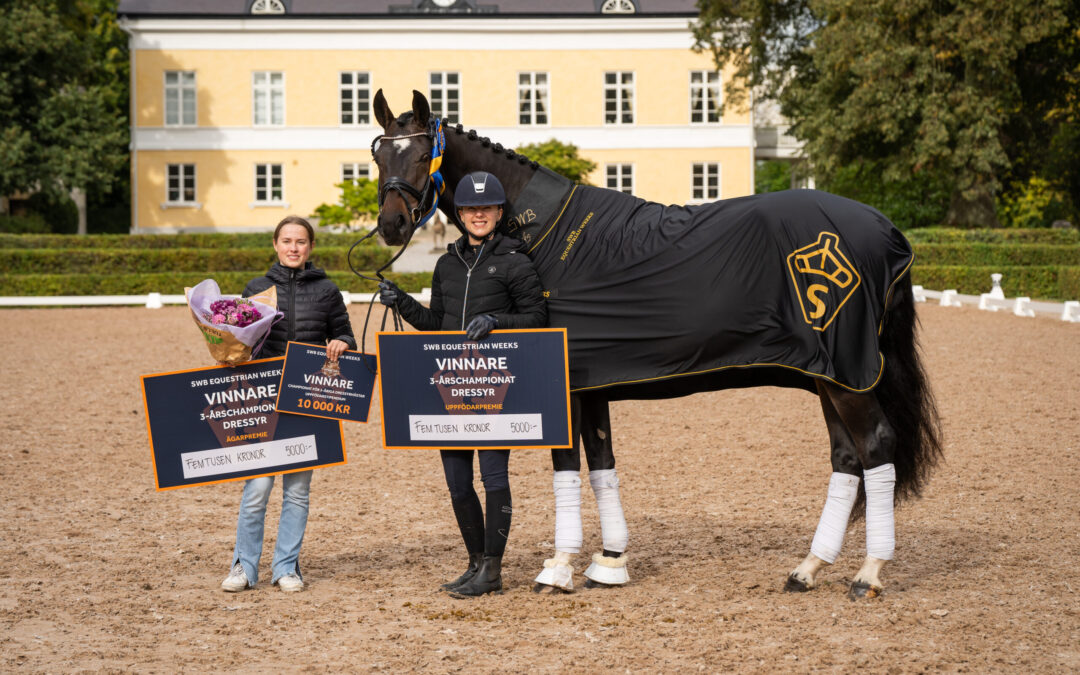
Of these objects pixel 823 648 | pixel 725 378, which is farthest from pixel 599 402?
pixel 823 648

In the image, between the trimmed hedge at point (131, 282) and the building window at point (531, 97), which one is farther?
the building window at point (531, 97)

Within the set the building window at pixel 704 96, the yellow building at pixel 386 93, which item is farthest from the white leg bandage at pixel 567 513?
the building window at pixel 704 96

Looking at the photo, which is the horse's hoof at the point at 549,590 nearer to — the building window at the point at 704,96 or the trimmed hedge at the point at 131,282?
the trimmed hedge at the point at 131,282

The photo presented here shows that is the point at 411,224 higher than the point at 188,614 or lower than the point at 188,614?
higher

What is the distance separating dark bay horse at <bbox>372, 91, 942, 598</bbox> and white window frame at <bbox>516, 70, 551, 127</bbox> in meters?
38.6

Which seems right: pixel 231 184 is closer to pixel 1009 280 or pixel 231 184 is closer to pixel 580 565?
pixel 1009 280

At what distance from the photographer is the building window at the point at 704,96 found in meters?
43.4

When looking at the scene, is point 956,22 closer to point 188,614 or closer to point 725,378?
point 725,378

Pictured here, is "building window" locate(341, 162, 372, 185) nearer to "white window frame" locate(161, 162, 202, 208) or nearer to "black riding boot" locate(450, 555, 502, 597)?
"white window frame" locate(161, 162, 202, 208)

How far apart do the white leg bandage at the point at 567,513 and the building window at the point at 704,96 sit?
131 feet

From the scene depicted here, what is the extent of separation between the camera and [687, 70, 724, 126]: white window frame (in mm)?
43344

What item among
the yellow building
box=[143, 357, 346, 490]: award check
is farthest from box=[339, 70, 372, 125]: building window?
box=[143, 357, 346, 490]: award check

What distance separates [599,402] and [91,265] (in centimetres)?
2455

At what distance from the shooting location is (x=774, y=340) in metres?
4.95
